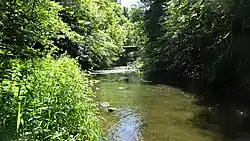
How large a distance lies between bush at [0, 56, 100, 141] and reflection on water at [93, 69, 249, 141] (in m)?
3.35

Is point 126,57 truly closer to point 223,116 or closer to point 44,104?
point 223,116

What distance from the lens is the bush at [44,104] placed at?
435 centimetres

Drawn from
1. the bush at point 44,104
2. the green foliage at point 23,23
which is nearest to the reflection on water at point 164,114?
the bush at point 44,104

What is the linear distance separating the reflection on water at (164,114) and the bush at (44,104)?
335cm

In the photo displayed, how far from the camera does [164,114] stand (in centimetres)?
1189

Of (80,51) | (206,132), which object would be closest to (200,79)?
(80,51)

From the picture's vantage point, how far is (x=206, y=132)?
31.1 feet

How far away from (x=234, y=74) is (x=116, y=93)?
5.71 metres

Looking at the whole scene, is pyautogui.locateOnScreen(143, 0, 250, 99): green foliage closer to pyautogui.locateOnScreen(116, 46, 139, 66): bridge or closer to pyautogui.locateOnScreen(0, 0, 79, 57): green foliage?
pyautogui.locateOnScreen(0, 0, 79, 57): green foliage

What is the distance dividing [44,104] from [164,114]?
7.42 m

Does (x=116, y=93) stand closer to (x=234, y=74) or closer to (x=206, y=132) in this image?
(x=234, y=74)

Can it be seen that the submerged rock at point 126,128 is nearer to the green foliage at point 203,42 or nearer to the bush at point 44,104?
the bush at point 44,104

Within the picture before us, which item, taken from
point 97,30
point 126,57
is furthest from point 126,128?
point 126,57

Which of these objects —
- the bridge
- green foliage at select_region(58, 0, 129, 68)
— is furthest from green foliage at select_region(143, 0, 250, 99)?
the bridge
